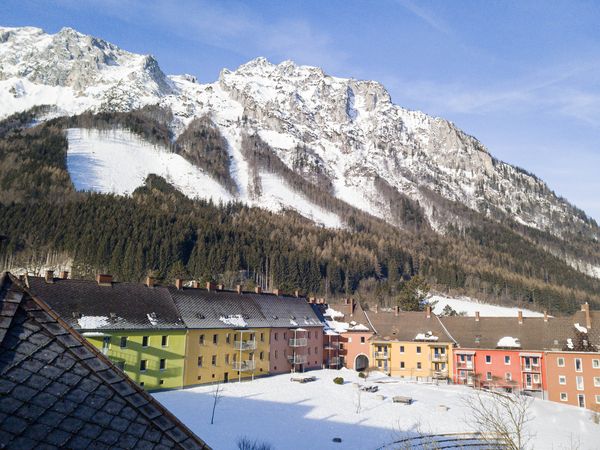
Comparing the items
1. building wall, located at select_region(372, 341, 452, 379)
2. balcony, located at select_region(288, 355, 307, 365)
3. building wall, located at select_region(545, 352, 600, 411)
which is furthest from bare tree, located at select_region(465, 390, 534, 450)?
balcony, located at select_region(288, 355, 307, 365)

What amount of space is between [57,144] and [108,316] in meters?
167

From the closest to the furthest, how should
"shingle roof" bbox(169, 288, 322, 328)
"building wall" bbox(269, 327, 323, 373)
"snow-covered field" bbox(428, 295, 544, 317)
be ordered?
"shingle roof" bbox(169, 288, 322, 328) < "building wall" bbox(269, 327, 323, 373) < "snow-covered field" bbox(428, 295, 544, 317)

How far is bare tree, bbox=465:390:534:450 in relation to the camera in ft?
45.8

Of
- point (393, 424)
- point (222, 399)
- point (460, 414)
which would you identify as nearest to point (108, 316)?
point (222, 399)

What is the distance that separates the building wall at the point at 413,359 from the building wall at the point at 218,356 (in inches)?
788

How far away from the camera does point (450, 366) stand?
211ft

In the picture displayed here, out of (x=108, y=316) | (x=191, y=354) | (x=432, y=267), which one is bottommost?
(x=191, y=354)

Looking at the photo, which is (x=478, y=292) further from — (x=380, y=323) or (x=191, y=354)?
(x=191, y=354)

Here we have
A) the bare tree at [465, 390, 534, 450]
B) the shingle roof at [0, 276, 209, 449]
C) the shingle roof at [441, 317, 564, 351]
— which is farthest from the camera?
the shingle roof at [441, 317, 564, 351]

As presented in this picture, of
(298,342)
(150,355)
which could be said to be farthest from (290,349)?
(150,355)

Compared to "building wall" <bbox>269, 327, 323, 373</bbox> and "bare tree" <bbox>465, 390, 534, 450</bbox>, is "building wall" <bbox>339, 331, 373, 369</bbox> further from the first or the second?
"bare tree" <bbox>465, 390, 534, 450</bbox>

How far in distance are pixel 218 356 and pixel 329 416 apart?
17416mm

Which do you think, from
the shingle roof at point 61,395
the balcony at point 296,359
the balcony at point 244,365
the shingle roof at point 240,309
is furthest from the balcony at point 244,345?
the shingle roof at point 61,395

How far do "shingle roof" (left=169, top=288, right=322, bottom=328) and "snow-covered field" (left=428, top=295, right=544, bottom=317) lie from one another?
62.3 m
